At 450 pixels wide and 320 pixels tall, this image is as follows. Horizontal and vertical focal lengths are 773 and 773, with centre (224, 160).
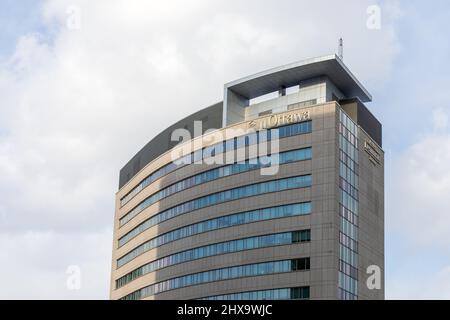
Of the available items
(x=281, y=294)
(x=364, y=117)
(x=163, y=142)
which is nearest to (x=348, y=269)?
(x=281, y=294)

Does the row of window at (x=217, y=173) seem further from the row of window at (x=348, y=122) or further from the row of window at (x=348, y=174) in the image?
the row of window at (x=348, y=122)

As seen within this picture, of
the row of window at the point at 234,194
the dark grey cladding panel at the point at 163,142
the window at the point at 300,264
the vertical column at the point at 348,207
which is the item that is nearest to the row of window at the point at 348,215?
the vertical column at the point at 348,207

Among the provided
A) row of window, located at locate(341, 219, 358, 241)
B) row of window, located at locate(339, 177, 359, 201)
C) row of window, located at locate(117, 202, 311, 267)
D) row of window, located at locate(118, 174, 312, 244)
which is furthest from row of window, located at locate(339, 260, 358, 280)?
row of window, located at locate(118, 174, 312, 244)

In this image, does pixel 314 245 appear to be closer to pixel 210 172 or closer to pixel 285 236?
pixel 285 236

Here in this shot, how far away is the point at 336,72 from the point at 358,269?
1221 inches

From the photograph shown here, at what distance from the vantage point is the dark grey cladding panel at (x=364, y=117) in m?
124

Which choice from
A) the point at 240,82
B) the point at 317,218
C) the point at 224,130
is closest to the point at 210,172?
the point at 224,130

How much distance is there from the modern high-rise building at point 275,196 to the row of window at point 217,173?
0.22 m

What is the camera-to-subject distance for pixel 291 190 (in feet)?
380

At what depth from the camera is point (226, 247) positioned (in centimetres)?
12388

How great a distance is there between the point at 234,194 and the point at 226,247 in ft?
28.2

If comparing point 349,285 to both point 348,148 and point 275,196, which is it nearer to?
point 275,196

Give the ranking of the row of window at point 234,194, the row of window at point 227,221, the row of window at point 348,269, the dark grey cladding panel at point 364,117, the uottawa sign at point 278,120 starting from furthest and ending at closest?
the dark grey cladding panel at point 364,117, the uottawa sign at point 278,120, the row of window at point 234,194, the row of window at point 227,221, the row of window at point 348,269

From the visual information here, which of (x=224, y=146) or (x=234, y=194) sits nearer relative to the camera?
(x=234, y=194)
